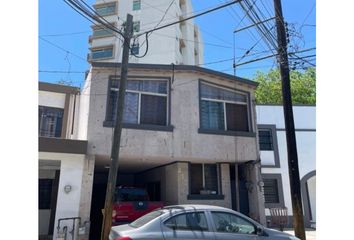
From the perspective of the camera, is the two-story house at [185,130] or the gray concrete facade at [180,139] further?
the two-story house at [185,130]

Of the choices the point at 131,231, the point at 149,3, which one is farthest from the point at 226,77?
the point at 149,3

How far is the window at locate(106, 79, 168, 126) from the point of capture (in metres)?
11.7

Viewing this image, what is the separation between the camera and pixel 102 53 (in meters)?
39.1

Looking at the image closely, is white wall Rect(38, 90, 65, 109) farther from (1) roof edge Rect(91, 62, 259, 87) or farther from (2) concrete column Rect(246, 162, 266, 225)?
(2) concrete column Rect(246, 162, 266, 225)

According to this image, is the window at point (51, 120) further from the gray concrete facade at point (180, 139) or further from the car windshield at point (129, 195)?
the car windshield at point (129, 195)

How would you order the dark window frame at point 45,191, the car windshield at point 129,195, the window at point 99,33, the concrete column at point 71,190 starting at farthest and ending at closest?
the window at point 99,33 < the dark window frame at point 45,191 < the car windshield at point 129,195 < the concrete column at point 71,190

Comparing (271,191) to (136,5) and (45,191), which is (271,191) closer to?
(45,191)

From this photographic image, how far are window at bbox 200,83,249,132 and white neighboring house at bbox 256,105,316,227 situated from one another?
5.61 meters

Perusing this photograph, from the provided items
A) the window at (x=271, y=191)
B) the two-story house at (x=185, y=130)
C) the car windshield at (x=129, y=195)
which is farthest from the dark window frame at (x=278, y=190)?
the car windshield at (x=129, y=195)

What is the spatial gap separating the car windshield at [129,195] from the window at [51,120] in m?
6.28

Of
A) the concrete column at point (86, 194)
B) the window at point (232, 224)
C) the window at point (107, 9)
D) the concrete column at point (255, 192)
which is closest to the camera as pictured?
the window at point (232, 224)

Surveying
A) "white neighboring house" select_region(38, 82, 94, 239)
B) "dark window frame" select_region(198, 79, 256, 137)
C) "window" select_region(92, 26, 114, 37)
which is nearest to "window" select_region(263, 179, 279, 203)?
"dark window frame" select_region(198, 79, 256, 137)

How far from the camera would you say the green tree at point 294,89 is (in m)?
32.5
